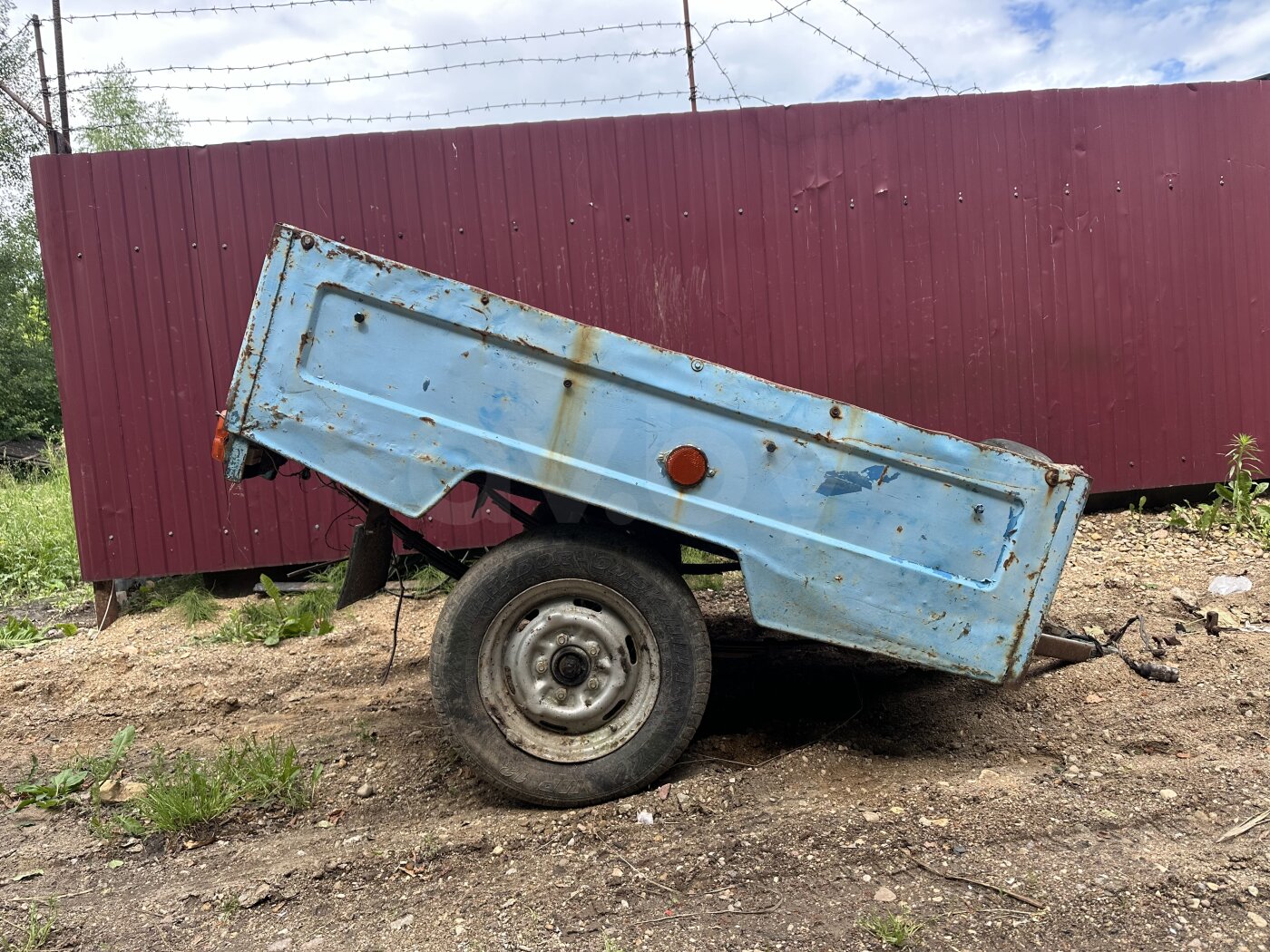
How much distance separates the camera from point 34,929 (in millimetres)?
2178

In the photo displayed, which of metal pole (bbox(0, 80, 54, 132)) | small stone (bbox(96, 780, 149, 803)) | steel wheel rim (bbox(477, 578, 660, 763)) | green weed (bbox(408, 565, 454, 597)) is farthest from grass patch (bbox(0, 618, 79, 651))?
steel wheel rim (bbox(477, 578, 660, 763))

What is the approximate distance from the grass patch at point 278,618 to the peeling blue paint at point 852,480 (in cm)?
351

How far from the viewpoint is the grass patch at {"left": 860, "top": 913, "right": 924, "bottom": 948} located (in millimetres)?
1940

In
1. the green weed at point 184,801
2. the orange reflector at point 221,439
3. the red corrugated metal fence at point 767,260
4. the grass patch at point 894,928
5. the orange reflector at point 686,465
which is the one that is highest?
the red corrugated metal fence at point 767,260

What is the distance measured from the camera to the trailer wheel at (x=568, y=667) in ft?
8.70

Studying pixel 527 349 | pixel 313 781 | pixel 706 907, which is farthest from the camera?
A: pixel 313 781

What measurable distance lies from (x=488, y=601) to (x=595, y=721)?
530 millimetres

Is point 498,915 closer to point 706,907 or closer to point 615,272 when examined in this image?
point 706,907

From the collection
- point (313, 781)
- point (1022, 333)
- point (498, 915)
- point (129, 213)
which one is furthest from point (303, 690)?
point (1022, 333)

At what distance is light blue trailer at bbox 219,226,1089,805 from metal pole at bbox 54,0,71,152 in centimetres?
455

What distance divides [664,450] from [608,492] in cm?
22

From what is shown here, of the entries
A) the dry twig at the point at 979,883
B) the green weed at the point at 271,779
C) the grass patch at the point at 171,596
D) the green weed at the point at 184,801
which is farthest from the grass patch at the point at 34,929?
the grass patch at the point at 171,596

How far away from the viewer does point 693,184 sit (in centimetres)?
585

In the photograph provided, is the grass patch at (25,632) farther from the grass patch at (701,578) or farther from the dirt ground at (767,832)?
the grass patch at (701,578)
